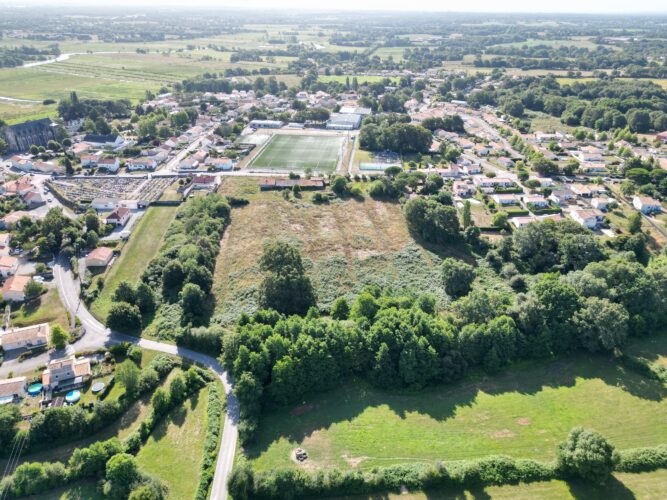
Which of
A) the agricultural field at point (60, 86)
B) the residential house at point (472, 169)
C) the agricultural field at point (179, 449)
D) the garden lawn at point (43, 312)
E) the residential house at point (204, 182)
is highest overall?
the agricultural field at point (60, 86)

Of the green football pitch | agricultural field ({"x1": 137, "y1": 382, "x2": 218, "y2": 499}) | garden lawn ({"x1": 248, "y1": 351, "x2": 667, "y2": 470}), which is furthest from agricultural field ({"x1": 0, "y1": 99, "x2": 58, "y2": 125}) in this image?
garden lawn ({"x1": 248, "y1": 351, "x2": 667, "y2": 470})

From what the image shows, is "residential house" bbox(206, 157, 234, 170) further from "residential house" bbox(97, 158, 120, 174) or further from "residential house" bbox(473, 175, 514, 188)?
"residential house" bbox(473, 175, 514, 188)

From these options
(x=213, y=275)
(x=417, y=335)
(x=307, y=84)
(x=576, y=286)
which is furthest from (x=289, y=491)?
(x=307, y=84)

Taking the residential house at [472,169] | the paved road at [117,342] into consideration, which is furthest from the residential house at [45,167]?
the residential house at [472,169]

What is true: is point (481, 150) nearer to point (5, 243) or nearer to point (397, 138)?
point (397, 138)

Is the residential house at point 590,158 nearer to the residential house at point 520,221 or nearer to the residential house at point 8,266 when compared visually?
the residential house at point 520,221

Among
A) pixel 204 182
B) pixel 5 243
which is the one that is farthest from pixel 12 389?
pixel 204 182

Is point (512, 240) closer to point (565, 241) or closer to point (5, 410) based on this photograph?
point (565, 241)

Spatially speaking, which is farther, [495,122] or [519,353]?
[495,122]
